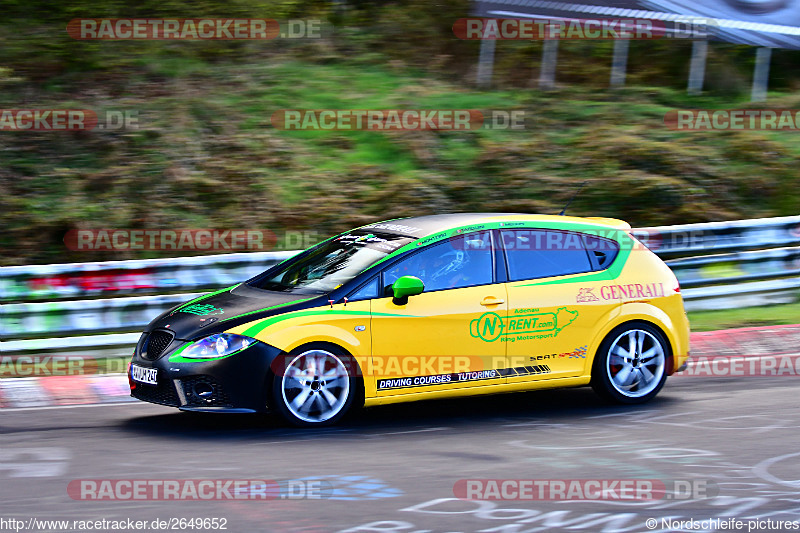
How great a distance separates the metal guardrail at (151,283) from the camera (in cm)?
960

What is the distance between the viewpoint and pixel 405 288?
7.18 metres

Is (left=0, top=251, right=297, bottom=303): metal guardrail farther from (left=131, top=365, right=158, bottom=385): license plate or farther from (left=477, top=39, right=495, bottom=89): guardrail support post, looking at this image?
(left=477, top=39, right=495, bottom=89): guardrail support post

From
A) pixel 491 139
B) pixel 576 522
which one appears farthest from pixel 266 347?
pixel 491 139

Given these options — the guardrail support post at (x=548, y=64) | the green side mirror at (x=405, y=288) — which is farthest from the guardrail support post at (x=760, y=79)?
the green side mirror at (x=405, y=288)

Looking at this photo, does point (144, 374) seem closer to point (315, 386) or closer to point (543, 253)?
point (315, 386)

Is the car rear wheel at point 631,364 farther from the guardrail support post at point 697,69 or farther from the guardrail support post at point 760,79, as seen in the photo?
the guardrail support post at point 760,79

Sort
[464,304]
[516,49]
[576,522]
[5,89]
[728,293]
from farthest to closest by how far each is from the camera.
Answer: [516,49] → [5,89] → [728,293] → [464,304] → [576,522]

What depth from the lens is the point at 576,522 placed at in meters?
5.16

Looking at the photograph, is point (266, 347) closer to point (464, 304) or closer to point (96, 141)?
point (464, 304)

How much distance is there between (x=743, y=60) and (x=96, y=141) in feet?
40.5

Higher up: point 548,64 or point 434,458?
point 548,64

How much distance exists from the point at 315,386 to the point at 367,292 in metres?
0.79

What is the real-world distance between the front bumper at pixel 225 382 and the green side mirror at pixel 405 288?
97 cm

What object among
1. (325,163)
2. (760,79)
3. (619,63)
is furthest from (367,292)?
(760,79)
